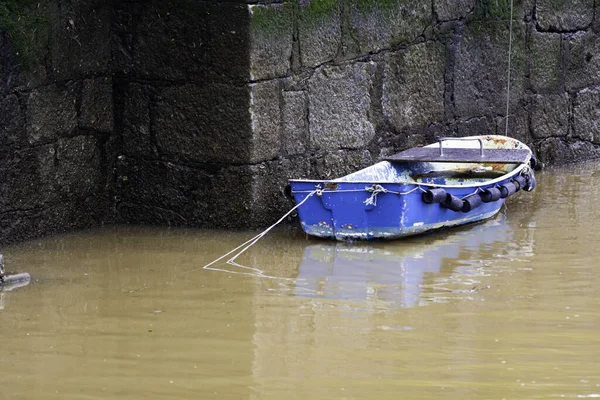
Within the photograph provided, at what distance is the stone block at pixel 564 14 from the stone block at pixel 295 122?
2.63m

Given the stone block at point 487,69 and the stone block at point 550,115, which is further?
the stone block at point 550,115

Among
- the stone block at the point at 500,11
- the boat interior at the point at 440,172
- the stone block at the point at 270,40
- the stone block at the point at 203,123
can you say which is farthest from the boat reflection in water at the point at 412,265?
the stone block at the point at 500,11

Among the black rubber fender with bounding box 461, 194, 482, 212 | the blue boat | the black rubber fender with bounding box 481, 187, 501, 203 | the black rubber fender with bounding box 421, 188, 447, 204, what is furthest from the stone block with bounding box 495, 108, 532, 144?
the black rubber fender with bounding box 421, 188, 447, 204

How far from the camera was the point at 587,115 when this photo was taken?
9422mm

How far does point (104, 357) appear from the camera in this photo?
14.9 feet

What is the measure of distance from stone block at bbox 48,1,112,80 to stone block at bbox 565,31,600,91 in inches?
153

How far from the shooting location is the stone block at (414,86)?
7688mm

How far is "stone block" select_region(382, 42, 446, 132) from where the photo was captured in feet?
25.2

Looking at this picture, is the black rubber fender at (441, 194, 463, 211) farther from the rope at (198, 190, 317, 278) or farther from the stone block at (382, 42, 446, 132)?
the stone block at (382, 42, 446, 132)

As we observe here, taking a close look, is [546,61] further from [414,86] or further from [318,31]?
[318,31]

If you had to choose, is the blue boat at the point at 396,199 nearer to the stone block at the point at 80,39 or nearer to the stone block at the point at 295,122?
the stone block at the point at 295,122

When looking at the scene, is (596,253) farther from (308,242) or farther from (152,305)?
(152,305)

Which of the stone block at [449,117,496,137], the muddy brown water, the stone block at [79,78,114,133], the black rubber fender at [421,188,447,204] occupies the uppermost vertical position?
the stone block at [79,78,114,133]

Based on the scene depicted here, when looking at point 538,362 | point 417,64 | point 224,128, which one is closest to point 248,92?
point 224,128
